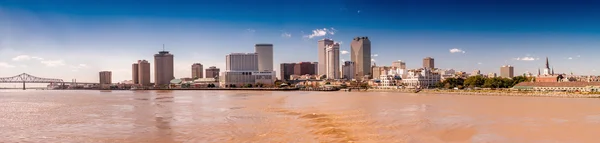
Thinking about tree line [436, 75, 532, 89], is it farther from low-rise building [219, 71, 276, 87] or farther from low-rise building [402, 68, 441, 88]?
low-rise building [219, 71, 276, 87]

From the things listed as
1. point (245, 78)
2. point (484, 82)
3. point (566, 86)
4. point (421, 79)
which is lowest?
point (566, 86)

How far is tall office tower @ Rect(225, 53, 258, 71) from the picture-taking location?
599 ft

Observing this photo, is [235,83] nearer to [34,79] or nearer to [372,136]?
[34,79]

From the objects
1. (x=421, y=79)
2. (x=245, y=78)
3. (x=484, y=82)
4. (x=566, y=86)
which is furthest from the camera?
(x=245, y=78)

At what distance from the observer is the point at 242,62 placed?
18288 centimetres

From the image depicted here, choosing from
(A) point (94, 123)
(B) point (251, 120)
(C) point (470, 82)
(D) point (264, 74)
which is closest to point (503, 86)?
(C) point (470, 82)

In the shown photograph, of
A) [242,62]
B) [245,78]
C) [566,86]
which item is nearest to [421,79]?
[566,86]

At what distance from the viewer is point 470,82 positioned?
82188mm

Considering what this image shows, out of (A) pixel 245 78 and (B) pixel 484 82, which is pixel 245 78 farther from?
(B) pixel 484 82

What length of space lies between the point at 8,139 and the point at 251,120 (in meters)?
10.1

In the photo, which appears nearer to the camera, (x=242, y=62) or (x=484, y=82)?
(x=484, y=82)

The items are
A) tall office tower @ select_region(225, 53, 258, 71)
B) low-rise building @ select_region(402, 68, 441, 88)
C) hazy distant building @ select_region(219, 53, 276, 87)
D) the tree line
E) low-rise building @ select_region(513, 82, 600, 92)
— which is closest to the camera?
low-rise building @ select_region(513, 82, 600, 92)

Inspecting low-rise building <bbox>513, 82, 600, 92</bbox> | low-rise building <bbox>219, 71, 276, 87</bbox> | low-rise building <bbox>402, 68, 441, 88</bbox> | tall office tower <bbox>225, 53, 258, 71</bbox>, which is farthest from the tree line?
tall office tower <bbox>225, 53, 258, 71</bbox>

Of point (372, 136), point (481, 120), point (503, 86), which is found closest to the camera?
point (372, 136)
